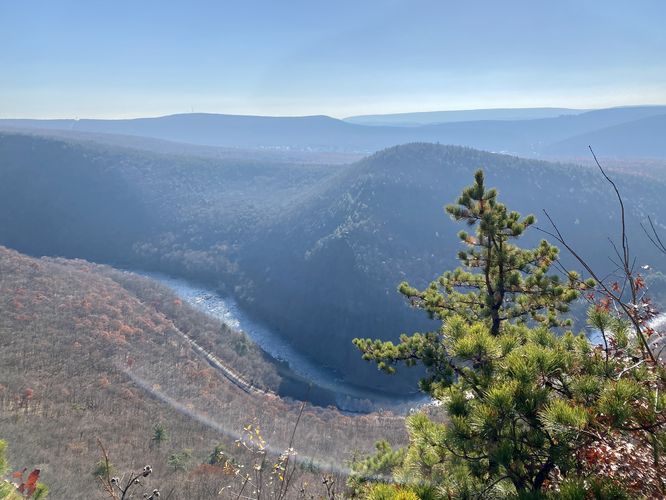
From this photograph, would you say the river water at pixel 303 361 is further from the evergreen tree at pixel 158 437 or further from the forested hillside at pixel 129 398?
the evergreen tree at pixel 158 437

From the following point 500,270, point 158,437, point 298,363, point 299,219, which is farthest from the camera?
point 299,219

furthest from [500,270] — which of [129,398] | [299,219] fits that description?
[299,219]

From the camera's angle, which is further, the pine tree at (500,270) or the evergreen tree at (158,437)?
the evergreen tree at (158,437)

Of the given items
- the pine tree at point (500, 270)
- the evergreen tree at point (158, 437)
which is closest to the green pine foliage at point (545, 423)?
the pine tree at point (500, 270)

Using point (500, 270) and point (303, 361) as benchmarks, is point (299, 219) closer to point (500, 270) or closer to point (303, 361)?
point (303, 361)

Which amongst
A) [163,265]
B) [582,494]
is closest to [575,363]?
[582,494]

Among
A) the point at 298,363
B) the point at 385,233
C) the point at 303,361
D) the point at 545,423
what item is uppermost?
the point at 545,423

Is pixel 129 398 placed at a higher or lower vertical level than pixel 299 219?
lower

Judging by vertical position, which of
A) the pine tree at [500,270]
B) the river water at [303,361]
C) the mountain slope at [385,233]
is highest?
the pine tree at [500,270]

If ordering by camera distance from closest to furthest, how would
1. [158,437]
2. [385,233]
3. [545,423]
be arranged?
[545,423] → [158,437] → [385,233]
